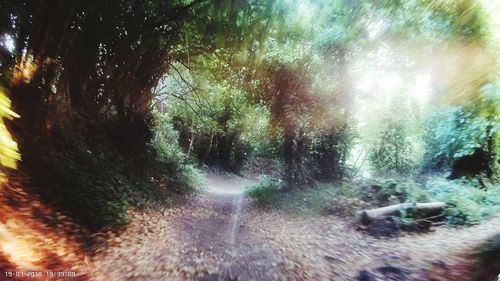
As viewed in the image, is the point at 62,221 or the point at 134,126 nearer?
the point at 62,221

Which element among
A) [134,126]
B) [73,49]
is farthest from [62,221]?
[134,126]

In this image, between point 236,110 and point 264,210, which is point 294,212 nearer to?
point 264,210

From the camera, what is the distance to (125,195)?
7.52 meters

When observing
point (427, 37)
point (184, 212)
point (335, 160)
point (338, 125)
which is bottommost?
point (184, 212)

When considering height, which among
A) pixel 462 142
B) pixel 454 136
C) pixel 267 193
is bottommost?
pixel 267 193

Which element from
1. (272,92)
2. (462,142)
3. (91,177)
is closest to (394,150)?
(462,142)

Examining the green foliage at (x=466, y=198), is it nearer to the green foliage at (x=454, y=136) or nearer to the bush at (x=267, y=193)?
the green foliage at (x=454, y=136)

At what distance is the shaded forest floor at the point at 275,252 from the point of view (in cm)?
475

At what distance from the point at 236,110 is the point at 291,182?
217 inches
